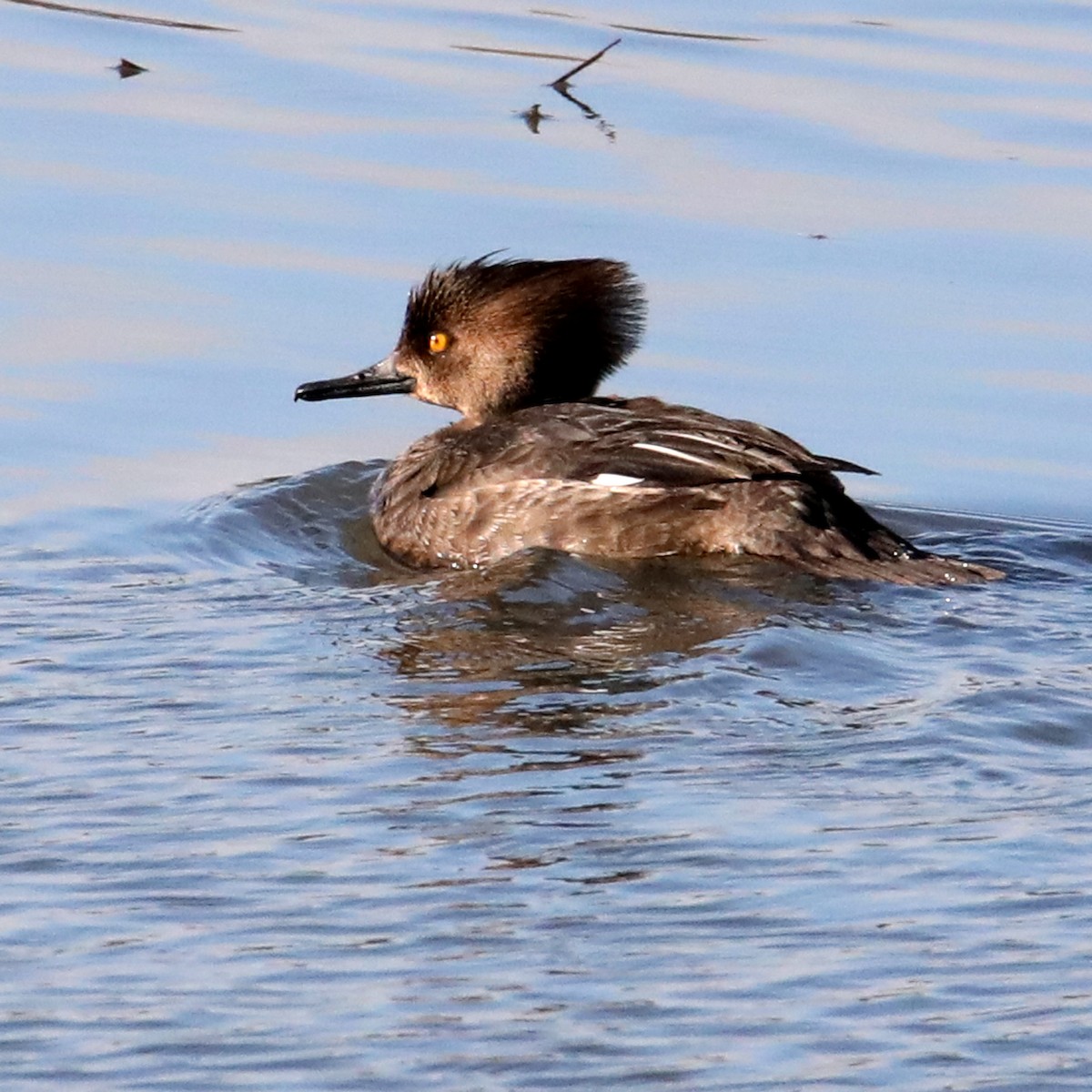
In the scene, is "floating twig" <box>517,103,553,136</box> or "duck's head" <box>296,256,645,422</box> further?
"floating twig" <box>517,103,553,136</box>

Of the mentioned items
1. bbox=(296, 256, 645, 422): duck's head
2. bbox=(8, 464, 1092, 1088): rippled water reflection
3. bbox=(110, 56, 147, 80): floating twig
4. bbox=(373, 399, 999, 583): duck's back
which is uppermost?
bbox=(110, 56, 147, 80): floating twig

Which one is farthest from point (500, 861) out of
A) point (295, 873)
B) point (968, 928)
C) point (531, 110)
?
point (531, 110)

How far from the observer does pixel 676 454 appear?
8.67 metres

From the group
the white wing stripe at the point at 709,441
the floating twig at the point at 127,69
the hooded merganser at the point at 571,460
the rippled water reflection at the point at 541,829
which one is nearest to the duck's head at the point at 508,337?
the hooded merganser at the point at 571,460

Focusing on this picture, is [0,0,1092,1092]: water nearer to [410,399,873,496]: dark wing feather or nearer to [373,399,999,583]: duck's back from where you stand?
[373,399,999,583]: duck's back

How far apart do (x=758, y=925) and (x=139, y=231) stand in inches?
295

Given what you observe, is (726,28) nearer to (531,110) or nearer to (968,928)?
(531,110)

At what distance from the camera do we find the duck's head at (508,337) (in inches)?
374

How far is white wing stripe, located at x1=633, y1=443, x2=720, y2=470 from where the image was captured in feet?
28.3

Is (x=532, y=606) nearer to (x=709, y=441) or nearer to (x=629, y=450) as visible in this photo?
(x=629, y=450)

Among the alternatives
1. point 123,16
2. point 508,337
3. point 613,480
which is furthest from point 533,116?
point 613,480

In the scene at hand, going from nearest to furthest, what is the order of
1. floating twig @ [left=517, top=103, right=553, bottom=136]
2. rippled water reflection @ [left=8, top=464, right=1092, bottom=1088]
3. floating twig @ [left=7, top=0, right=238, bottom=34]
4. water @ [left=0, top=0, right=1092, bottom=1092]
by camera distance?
rippled water reflection @ [left=8, top=464, right=1092, bottom=1088] → water @ [left=0, top=0, right=1092, bottom=1092] → floating twig @ [left=517, top=103, right=553, bottom=136] → floating twig @ [left=7, top=0, right=238, bottom=34]

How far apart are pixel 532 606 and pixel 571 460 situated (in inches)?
36.2

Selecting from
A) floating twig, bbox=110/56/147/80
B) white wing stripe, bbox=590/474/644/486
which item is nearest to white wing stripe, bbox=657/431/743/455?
white wing stripe, bbox=590/474/644/486
